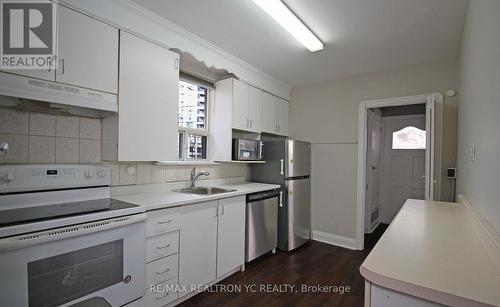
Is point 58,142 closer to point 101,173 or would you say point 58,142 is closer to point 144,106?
point 101,173

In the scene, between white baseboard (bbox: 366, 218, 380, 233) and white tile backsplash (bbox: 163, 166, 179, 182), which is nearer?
white tile backsplash (bbox: 163, 166, 179, 182)

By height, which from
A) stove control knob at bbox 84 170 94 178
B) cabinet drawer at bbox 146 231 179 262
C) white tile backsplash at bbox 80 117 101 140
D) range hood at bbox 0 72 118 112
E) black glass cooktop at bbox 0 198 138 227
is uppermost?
range hood at bbox 0 72 118 112

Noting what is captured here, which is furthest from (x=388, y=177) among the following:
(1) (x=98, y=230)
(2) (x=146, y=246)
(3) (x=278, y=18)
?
(1) (x=98, y=230)

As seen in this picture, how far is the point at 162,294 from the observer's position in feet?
5.78

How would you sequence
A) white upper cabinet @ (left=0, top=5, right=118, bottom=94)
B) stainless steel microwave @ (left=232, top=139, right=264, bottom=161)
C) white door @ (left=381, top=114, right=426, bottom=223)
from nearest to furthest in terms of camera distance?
white upper cabinet @ (left=0, top=5, right=118, bottom=94), stainless steel microwave @ (left=232, top=139, right=264, bottom=161), white door @ (left=381, top=114, right=426, bottom=223)

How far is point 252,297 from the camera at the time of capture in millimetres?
2070

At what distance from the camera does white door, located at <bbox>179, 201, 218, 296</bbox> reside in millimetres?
1922

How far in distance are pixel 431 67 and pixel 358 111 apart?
3.07 ft

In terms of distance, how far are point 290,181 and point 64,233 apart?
2.47 meters

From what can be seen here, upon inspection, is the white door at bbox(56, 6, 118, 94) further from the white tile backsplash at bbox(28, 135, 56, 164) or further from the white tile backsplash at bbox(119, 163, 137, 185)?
the white tile backsplash at bbox(119, 163, 137, 185)

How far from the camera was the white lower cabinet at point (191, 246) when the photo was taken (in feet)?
5.65

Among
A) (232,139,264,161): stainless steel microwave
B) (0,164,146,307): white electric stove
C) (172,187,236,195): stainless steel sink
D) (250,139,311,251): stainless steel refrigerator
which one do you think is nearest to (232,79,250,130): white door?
(232,139,264,161): stainless steel microwave

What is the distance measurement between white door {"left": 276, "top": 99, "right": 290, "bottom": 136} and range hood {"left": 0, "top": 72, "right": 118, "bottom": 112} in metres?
2.43

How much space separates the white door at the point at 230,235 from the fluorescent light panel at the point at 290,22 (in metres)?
1.75
